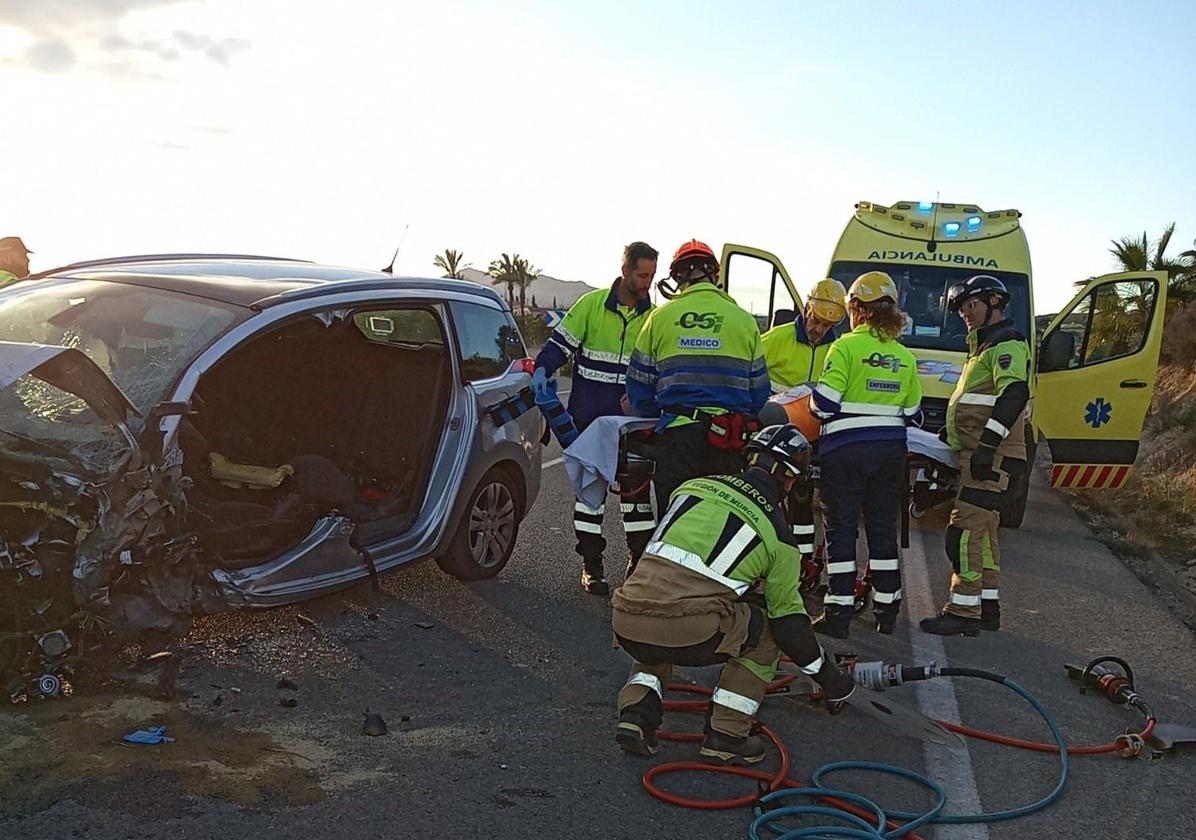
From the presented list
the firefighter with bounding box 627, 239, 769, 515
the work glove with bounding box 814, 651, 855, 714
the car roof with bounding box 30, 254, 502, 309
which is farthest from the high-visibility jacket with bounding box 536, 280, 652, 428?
the work glove with bounding box 814, 651, 855, 714

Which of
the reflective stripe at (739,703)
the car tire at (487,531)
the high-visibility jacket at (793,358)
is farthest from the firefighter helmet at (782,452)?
the high-visibility jacket at (793,358)

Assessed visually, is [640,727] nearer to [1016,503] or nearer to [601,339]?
[601,339]

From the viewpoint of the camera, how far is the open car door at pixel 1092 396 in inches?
376

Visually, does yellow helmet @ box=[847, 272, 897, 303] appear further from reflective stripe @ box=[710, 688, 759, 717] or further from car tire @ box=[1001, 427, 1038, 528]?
car tire @ box=[1001, 427, 1038, 528]

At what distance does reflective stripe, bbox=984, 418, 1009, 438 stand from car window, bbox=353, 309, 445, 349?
3.21m

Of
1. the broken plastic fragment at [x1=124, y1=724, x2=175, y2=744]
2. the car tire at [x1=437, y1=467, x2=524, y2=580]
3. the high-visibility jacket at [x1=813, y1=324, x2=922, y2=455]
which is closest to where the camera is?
the broken plastic fragment at [x1=124, y1=724, x2=175, y2=744]

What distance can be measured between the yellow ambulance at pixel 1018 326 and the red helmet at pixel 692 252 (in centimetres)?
373

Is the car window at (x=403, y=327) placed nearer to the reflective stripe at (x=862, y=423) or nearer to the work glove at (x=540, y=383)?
the work glove at (x=540, y=383)

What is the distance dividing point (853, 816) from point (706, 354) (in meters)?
2.59

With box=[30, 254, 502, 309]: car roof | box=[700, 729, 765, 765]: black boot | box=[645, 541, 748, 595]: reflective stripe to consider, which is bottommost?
box=[700, 729, 765, 765]: black boot

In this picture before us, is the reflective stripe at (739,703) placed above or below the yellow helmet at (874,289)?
below

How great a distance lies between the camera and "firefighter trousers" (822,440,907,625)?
6.15m

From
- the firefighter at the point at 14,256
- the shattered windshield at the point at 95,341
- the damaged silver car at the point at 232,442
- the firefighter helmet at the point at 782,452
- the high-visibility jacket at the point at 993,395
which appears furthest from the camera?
the firefighter at the point at 14,256

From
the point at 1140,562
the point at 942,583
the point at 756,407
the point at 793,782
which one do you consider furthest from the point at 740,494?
the point at 1140,562
